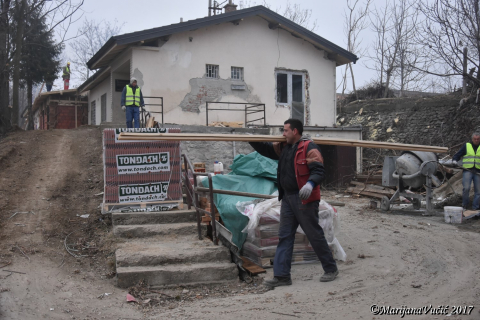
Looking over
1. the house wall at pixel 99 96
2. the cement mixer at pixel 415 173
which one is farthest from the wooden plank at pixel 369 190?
the house wall at pixel 99 96

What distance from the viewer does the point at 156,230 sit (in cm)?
635

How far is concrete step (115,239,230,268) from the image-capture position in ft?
17.4

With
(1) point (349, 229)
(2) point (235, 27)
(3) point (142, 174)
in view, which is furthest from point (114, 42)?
(1) point (349, 229)

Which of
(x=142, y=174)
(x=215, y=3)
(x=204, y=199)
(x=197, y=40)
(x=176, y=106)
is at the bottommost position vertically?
(x=204, y=199)

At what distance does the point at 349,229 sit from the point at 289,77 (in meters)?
10.7

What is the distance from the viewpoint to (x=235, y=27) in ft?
53.3

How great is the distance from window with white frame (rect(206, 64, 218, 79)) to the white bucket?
10.1 metres

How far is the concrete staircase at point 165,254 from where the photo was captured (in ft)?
16.9

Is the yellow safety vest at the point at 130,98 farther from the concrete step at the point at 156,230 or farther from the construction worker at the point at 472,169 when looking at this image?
the construction worker at the point at 472,169

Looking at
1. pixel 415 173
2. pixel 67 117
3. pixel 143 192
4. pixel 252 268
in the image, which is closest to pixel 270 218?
pixel 252 268

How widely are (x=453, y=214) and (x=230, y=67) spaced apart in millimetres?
10266

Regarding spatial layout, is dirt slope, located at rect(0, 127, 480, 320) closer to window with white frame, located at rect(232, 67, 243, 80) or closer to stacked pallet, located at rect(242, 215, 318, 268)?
stacked pallet, located at rect(242, 215, 318, 268)

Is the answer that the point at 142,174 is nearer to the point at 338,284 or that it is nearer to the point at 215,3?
the point at 338,284

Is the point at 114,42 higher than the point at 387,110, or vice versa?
the point at 114,42
